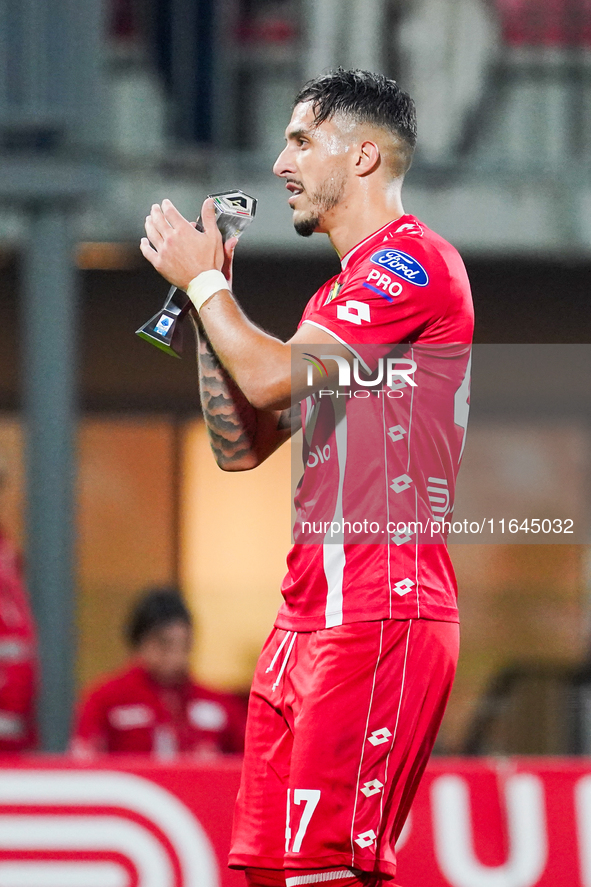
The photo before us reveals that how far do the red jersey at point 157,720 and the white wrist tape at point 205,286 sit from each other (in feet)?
10.3

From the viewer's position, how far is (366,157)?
2457 millimetres

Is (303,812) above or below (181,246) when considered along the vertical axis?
below

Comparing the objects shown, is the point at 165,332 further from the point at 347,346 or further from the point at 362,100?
the point at 362,100

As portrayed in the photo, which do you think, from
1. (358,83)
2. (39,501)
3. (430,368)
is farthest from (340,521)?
(39,501)

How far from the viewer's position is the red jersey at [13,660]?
5379mm

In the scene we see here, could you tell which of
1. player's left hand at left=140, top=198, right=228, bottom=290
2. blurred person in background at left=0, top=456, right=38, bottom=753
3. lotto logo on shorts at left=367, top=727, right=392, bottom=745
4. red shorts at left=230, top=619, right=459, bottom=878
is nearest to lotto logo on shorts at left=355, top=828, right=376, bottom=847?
red shorts at left=230, top=619, right=459, bottom=878

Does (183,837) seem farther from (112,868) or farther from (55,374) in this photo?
(55,374)

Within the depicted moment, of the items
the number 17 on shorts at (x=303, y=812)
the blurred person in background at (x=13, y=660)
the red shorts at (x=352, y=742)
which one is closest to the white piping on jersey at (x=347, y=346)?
the red shorts at (x=352, y=742)

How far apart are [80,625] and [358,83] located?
6.90 metres

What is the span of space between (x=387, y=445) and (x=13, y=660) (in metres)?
3.48

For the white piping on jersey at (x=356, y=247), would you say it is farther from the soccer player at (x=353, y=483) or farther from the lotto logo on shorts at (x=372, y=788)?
the lotto logo on shorts at (x=372, y=788)

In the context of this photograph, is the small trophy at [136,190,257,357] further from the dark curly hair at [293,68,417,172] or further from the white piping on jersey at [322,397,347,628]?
the white piping on jersey at [322,397,347,628]

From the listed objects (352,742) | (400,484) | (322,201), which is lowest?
(352,742)

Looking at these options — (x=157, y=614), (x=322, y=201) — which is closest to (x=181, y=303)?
(x=322, y=201)
